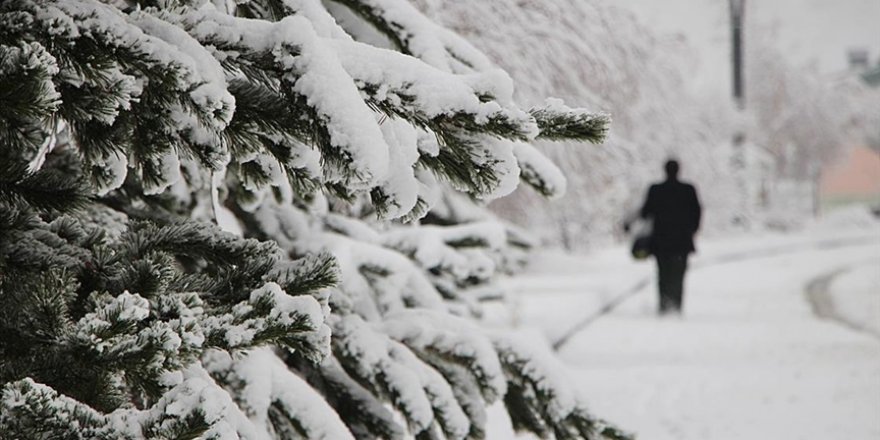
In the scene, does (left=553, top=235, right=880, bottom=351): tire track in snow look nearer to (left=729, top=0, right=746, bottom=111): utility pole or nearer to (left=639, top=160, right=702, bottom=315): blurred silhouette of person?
(left=639, top=160, right=702, bottom=315): blurred silhouette of person

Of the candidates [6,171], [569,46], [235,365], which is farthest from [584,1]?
[6,171]

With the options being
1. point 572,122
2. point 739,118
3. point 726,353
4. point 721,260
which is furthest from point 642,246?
point 739,118

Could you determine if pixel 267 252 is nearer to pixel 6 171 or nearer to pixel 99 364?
pixel 99 364

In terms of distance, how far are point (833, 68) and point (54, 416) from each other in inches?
1978

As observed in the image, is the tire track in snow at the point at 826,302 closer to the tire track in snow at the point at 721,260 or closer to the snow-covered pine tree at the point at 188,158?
the tire track in snow at the point at 721,260

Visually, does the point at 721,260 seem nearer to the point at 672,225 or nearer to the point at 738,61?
the point at 672,225

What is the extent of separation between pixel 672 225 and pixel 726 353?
2351 mm

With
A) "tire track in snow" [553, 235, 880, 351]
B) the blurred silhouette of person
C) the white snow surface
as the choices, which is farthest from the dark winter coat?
the white snow surface

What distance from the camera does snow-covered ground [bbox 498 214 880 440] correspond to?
5031 mm

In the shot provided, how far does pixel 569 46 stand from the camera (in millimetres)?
6312

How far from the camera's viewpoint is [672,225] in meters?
9.38

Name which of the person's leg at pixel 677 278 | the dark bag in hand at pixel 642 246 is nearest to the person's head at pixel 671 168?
the dark bag in hand at pixel 642 246

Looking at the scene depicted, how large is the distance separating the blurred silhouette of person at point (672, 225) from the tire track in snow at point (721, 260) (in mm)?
936

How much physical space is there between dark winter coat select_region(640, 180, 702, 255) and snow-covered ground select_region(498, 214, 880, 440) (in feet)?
2.63
